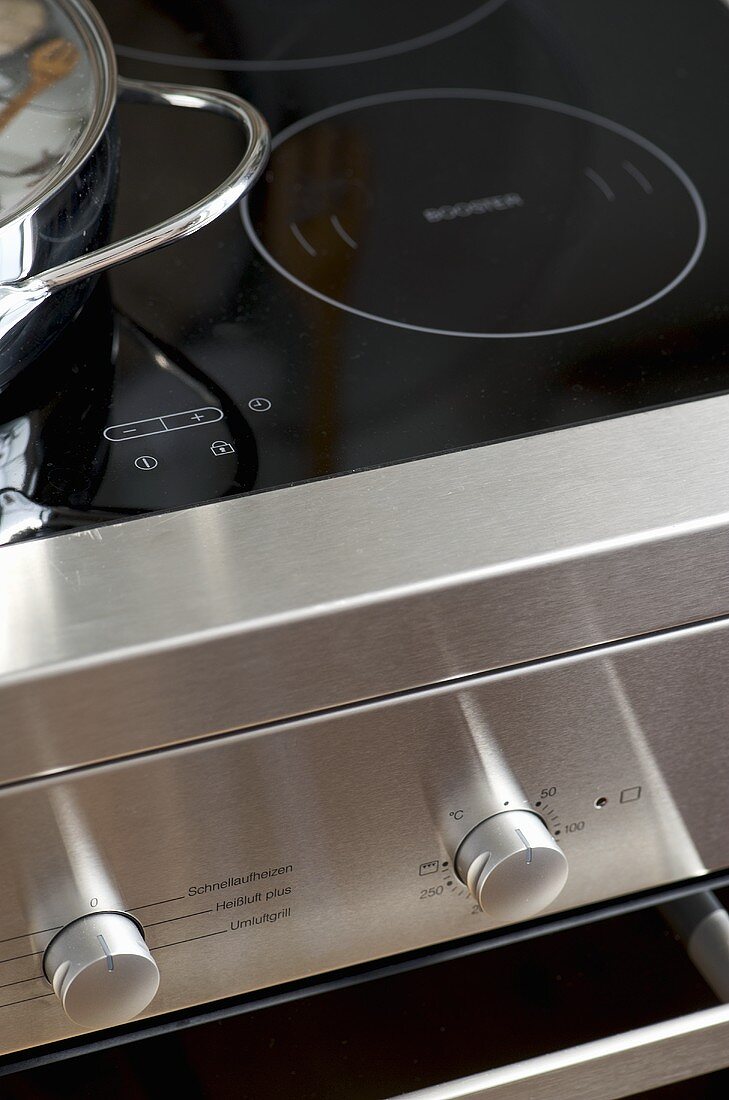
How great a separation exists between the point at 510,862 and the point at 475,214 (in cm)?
29

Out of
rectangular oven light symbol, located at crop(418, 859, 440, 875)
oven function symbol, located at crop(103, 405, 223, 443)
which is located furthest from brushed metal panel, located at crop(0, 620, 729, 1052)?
oven function symbol, located at crop(103, 405, 223, 443)

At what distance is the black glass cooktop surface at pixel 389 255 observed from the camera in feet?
1.36

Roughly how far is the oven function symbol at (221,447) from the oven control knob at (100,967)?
16 cm

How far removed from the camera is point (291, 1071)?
0.49 m

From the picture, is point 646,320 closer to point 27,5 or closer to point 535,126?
point 535,126

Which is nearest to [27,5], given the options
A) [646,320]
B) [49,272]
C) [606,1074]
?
[49,272]

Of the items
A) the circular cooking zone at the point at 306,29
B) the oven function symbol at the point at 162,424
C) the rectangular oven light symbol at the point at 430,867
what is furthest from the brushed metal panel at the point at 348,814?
the circular cooking zone at the point at 306,29

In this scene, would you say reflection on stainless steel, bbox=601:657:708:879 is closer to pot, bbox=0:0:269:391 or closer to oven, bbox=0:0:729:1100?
oven, bbox=0:0:729:1100

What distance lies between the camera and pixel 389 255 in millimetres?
504

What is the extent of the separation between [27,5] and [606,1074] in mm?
497

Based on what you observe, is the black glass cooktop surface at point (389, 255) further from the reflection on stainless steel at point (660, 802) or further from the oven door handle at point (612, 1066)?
the oven door handle at point (612, 1066)

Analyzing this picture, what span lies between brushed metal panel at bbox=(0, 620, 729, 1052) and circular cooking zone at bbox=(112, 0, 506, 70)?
1.30 feet

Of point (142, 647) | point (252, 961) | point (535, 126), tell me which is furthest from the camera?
point (535, 126)

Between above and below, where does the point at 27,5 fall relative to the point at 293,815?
above
